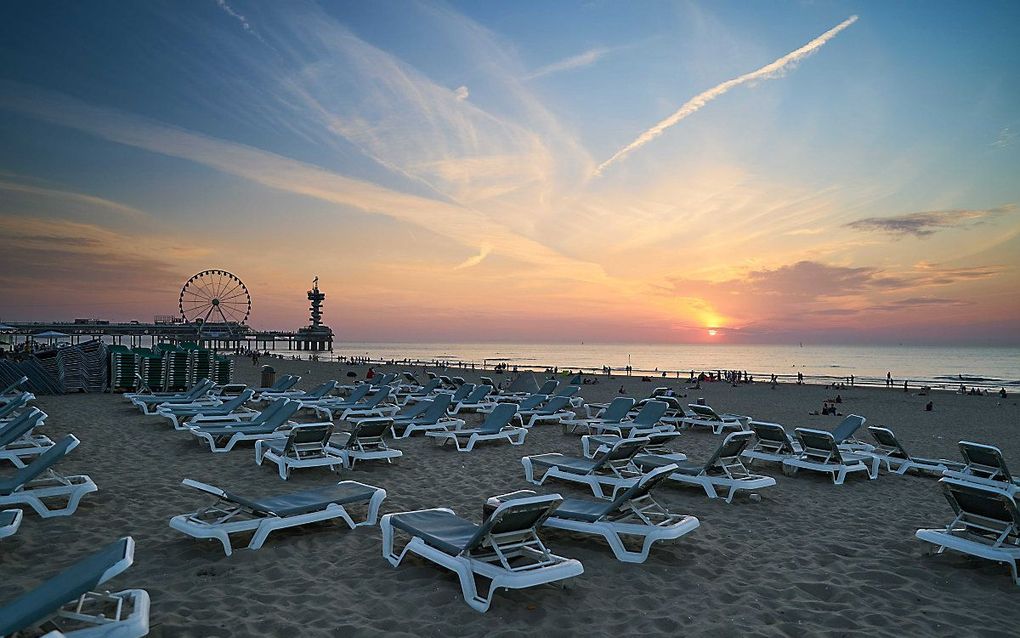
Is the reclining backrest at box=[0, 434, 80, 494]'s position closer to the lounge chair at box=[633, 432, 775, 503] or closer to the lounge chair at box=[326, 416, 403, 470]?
the lounge chair at box=[326, 416, 403, 470]

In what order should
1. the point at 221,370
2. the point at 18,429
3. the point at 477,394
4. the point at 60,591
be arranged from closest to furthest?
the point at 60,591 → the point at 18,429 → the point at 477,394 → the point at 221,370

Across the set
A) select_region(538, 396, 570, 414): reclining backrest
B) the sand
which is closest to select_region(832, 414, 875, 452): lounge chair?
the sand

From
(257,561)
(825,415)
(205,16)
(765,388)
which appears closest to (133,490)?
(257,561)

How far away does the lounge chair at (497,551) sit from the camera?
3807 mm

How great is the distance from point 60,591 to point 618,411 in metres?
10.1

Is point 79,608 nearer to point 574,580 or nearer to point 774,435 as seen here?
point 574,580

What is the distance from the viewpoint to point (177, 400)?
14.0 metres

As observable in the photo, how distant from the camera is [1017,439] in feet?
44.2

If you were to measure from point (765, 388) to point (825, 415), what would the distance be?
12.8m

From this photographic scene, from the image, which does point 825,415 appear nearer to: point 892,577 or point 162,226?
point 892,577

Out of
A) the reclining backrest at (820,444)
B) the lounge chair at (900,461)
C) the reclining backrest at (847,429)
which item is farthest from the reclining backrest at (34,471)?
the reclining backrest at (847,429)

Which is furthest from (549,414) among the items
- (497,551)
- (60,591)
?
(60,591)

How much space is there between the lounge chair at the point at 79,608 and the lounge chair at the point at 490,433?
266 inches

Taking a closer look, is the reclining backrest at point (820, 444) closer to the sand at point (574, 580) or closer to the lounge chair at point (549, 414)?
the sand at point (574, 580)
